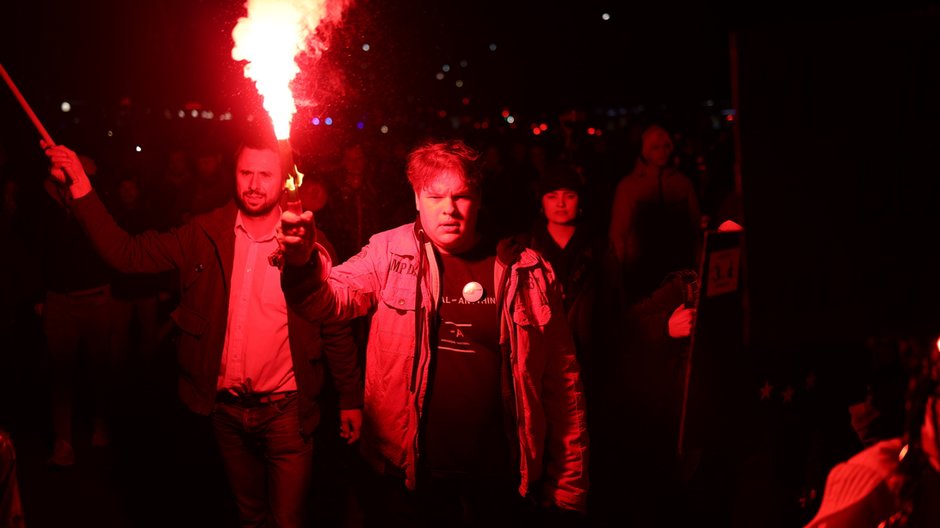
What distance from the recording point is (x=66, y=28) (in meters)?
13.0

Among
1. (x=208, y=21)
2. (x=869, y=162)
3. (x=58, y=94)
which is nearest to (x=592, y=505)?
(x=869, y=162)

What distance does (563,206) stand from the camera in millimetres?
6145

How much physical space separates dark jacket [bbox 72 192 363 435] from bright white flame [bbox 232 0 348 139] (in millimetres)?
1068

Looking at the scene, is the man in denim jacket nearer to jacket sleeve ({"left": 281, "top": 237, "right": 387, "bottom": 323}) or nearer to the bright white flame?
jacket sleeve ({"left": 281, "top": 237, "right": 387, "bottom": 323})

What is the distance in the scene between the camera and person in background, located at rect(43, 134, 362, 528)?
13.5 feet

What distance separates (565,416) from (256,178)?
6.86ft

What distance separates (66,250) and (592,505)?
4.49 metres

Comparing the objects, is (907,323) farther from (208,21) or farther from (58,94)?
(58,94)

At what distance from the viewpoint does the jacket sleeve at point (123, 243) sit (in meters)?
4.06

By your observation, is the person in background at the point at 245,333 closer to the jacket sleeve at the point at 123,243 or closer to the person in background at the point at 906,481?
the jacket sleeve at the point at 123,243

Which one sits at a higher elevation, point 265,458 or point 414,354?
point 414,354

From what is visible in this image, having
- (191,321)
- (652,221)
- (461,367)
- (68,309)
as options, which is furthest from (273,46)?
(652,221)

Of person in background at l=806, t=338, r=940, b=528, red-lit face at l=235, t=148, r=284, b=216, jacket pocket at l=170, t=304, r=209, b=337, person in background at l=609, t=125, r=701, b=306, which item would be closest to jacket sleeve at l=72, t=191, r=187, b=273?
jacket pocket at l=170, t=304, r=209, b=337

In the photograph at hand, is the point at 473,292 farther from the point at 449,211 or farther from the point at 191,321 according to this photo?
the point at 191,321
